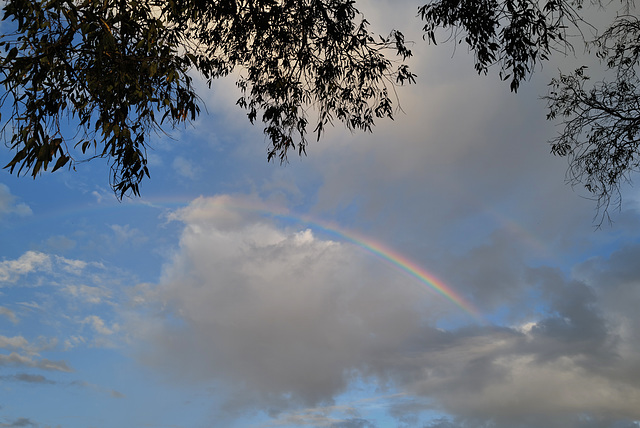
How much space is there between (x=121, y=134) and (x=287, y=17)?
12.2 feet

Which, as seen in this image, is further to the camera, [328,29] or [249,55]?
[249,55]

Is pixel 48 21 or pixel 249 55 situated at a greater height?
pixel 249 55

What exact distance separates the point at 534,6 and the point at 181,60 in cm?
461

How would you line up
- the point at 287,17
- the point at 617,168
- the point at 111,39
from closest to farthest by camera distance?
the point at 111,39, the point at 287,17, the point at 617,168

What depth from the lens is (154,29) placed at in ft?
17.3

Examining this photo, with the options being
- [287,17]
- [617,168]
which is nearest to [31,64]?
[287,17]

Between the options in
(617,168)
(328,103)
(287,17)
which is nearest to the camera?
(287,17)

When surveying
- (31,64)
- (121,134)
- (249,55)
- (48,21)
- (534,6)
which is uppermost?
(249,55)

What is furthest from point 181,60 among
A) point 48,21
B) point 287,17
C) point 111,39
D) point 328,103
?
point 328,103

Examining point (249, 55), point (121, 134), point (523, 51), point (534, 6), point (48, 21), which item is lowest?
point (121, 134)

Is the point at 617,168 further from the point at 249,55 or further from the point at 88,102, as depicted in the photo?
the point at 88,102

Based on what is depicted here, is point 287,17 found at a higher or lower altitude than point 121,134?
higher

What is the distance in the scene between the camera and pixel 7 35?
5.07 metres

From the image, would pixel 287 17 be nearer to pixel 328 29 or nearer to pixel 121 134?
pixel 328 29
